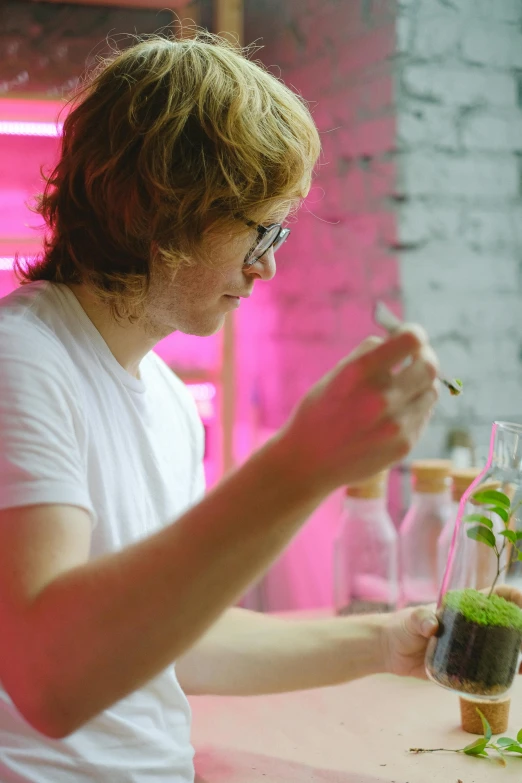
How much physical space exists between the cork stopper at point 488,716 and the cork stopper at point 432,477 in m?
0.48

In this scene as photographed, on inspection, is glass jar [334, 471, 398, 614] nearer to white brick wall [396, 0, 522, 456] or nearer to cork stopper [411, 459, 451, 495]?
cork stopper [411, 459, 451, 495]

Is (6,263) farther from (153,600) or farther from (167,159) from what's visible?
(153,600)

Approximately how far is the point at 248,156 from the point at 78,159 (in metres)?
0.21

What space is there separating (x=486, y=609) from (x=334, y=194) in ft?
4.74

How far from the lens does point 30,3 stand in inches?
89.7

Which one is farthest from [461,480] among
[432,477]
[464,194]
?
[464,194]

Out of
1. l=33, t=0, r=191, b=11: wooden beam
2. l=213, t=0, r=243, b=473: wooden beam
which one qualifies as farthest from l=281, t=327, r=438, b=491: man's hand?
l=33, t=0, r=191, b=11: wooden beam

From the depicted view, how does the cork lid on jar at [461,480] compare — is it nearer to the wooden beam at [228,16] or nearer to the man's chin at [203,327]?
the man's chin at [203,327]

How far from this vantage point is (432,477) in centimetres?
159

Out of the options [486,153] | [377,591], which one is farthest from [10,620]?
[486,153]

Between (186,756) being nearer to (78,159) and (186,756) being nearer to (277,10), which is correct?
(78,159)

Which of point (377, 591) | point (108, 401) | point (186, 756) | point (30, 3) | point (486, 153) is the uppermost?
point (30, 3)

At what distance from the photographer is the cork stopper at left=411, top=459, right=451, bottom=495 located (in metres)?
1.58

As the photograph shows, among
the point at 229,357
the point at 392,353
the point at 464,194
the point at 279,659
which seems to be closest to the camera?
the point at 392,353
